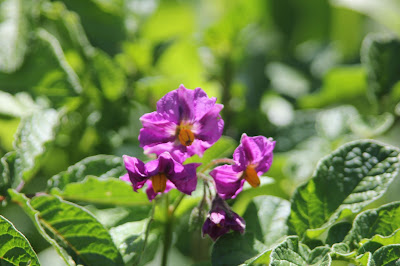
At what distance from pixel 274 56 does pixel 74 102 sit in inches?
36.0

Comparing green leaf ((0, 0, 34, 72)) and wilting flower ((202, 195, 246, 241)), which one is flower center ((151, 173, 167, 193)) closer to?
wilting flower ((202, 195, 246, 241))

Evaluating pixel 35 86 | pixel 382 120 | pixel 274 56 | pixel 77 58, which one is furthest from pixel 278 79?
pixel 35 86

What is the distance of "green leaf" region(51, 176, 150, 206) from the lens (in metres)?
1.06

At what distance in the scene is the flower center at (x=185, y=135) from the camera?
1.03 metres

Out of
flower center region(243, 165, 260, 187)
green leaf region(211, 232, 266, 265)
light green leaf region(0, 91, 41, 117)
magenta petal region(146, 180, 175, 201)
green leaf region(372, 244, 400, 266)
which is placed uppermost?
flower center region(243, 165, 260, 187)

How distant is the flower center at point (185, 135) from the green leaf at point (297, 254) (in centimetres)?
28

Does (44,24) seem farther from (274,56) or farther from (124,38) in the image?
(274,56)

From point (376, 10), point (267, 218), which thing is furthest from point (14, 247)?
point (376, 10)

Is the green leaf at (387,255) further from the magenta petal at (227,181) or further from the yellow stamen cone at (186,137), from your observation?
the yellow stamen cone at (186,137)

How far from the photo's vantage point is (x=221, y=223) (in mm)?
983

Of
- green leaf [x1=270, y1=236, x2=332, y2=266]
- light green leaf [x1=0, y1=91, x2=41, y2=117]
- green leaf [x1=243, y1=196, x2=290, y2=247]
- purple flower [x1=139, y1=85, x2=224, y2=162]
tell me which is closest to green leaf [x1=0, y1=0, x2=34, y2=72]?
light green leaf [x1=0, y1=91, x2=41, y2=117]

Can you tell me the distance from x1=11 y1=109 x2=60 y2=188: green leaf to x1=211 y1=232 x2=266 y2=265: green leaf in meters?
0.44

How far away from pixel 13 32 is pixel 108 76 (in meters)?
0.29

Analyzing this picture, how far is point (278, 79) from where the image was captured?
75.2 inches
